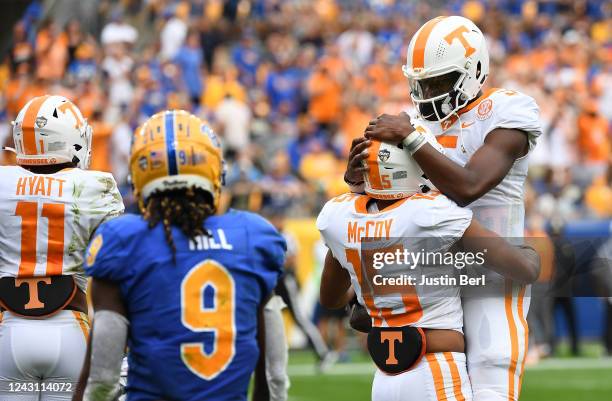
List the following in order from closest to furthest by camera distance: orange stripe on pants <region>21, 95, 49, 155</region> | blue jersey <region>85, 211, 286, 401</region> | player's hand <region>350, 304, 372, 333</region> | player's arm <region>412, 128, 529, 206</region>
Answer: blue jersey <region>85, 211, 286, 401</region> < player's arm <region>412, 128, 529, 206</region> < player's hand <region>350, 304, 372, 333</region> < orange stripe on pants <region>21, 95, 49, 155</region>

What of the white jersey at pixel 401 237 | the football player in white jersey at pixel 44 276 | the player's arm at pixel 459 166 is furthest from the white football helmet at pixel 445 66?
the football player in white jersey at pixel 44 276

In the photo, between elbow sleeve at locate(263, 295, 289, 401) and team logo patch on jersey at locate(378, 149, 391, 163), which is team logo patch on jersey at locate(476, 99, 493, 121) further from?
elbow sleeve at locate(263, 295, 289, 401)

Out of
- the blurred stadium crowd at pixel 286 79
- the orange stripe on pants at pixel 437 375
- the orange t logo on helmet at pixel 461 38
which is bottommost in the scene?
the orange stripe on pants at pixel 437 375

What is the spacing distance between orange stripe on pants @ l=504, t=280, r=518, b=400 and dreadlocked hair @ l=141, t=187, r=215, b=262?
1355 mm

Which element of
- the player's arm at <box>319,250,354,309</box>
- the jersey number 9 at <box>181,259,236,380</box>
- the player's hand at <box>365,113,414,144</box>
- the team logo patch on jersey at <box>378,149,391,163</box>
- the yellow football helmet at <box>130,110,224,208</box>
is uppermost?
the player's hand at <box>365,113,414,144</box>

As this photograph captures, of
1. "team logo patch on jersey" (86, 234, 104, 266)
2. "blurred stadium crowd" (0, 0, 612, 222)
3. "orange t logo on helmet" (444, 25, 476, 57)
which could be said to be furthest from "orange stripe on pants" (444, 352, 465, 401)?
"blurred stadium crowd" (0, 0, 612, 222)

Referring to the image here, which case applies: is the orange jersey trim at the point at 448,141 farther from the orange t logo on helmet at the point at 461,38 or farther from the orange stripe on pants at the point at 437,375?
the orange stripe on pants at the point at 437,375

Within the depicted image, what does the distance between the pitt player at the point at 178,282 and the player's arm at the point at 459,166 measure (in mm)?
759

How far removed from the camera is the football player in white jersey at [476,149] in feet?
14.4

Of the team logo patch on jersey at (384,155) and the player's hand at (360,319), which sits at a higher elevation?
the team logo patch on jersey at (384,155)

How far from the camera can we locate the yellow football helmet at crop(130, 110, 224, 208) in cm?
375

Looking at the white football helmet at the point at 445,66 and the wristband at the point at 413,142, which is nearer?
the wristband at the point at 413,142

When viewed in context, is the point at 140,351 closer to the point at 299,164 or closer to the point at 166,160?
the point at 166,160

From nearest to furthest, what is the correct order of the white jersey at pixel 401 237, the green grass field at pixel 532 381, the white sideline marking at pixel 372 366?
the white jersey at pixel 401 237 < the green grass field at pixel 532 381 < the white sideline marking at pixel 372 366
